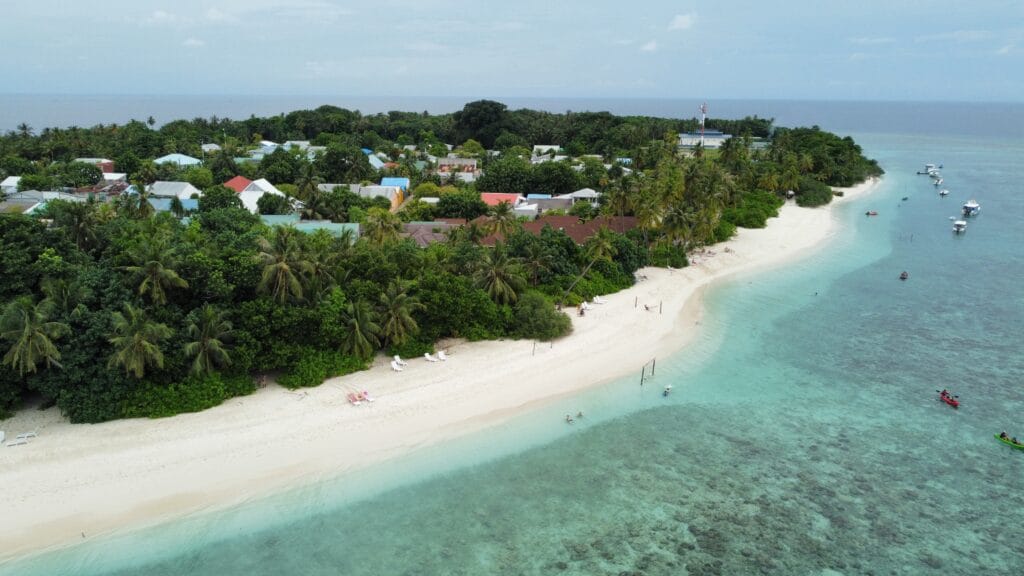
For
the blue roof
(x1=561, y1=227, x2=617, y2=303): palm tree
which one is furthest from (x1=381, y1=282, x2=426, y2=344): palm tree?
the blue roof

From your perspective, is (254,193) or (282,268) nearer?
(282,268)

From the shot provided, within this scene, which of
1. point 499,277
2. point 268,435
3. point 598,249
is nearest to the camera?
point 268,435

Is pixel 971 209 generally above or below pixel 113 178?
below

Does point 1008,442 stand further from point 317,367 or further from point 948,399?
point 317,367

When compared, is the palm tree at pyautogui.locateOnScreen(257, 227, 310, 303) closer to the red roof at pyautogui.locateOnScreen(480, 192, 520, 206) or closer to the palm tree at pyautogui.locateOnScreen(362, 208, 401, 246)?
the palm tree at pyautogui.locateOnScreen(362, 208, 401, 246)

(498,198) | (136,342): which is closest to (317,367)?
(136,342)

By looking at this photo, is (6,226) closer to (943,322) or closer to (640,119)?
(943,322)

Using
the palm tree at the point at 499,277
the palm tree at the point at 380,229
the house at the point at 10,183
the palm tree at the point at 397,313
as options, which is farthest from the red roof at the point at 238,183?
the palm tree at the point at 397,313
